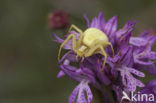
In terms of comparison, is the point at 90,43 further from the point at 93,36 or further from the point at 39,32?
the point at 39,32

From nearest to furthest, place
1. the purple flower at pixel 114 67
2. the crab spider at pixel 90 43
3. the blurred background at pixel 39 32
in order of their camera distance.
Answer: the purple flower at pixel 114 67
the crab spider at pixel 90 43
the blurred background at pixel 39 32

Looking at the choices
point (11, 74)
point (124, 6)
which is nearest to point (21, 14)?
point (11, 74)

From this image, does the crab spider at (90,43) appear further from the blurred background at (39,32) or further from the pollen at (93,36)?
the blurred background at (39,32)

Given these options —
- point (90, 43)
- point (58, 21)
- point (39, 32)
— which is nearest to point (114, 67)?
point (90, 43)

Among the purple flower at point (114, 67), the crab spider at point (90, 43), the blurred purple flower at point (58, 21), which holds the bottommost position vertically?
the purple flower at point (114, 67)

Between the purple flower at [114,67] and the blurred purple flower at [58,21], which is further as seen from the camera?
the blurred purple flower at [58,21]

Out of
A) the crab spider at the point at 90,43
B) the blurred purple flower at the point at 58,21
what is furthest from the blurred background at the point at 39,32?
the crab spider at the point at 90,43

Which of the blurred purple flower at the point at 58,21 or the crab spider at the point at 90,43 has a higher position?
the blurred purple flower at the point at 58,21
